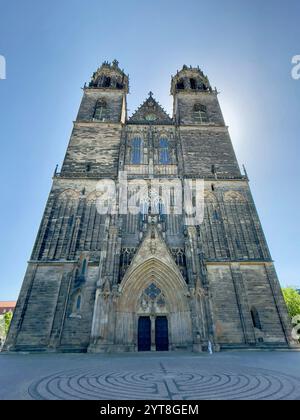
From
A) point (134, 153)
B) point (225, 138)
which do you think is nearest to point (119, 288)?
point (134, 153)

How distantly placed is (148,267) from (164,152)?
10826 mm

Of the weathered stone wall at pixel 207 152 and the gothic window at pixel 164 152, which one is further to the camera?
the gothic window at pixel 164 152

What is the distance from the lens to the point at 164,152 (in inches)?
835

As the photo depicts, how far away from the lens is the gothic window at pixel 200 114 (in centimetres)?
2391

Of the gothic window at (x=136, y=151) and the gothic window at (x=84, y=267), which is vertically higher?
the gothic window at (x=136, y=151)

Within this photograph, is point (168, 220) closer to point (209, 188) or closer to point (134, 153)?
point (209, 188)

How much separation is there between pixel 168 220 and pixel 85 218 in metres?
5.60

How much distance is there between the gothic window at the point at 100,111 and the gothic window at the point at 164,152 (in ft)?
20.3

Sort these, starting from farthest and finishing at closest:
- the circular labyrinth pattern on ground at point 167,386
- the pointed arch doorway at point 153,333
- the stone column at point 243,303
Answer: the pointed arch doorway at point 153,333 → the stone column at point 243,303 → the circular labyrinth pattern on ground at point 167,386

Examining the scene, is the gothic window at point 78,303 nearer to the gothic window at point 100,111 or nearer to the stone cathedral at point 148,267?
the stone cathedral at point 148,267

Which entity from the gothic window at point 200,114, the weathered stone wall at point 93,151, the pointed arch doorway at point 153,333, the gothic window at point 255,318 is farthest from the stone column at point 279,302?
the gothic window at point 200,114

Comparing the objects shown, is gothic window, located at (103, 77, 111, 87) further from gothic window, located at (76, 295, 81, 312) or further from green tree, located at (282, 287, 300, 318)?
green tree, located at (282, 287, 300, 318)

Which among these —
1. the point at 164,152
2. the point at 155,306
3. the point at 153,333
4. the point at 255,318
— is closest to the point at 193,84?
the point at 164,152

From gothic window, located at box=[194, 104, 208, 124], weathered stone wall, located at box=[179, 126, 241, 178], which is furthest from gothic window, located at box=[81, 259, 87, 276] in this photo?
gothic window, located at box=[194, 104, 208, 124]
